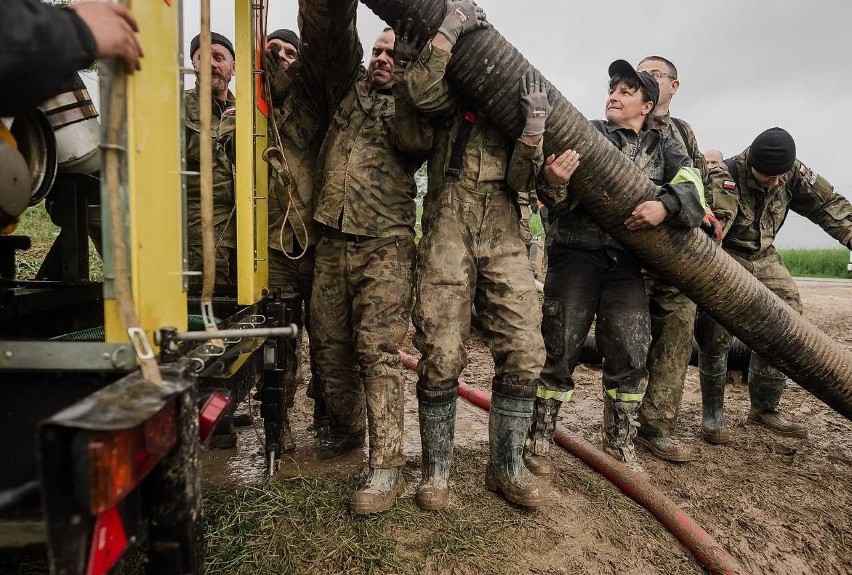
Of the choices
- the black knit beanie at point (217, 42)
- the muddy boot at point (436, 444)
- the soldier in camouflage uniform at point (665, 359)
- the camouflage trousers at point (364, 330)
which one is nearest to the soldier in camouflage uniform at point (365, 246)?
the camouflage trousers at point (364, 330)

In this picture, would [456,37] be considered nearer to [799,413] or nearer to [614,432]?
[614,432]

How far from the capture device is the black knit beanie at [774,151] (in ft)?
12.8

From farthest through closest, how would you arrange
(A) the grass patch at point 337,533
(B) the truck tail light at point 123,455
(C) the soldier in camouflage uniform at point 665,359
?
1. (C) the soldier in camouflage uniform at point 665,359
2. (A) the grass patch at point 337,533
3. (B) the truck tail light at point 123,455

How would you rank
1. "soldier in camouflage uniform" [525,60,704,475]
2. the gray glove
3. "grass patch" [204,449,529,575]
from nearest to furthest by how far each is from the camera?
"grass patch" [204,449,529,575], the gray glove, "soldier in camouflage uniform" [525,60,704,475]

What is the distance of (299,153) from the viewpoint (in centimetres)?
327

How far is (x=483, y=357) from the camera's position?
5883 mm

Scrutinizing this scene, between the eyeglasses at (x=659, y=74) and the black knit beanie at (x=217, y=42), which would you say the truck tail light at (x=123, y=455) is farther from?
the eyeglasses at (x=659, y=74)

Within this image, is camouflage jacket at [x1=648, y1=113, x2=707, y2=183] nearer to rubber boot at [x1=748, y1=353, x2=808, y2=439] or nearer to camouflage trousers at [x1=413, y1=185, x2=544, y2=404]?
rubber boot at [x1=748, y1=353, x2=808, y2=439]

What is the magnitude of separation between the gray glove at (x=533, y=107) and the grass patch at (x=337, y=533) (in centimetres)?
170

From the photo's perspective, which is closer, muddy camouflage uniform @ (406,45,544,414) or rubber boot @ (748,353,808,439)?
muddy camouflage uniform @ (406,45,544,414)

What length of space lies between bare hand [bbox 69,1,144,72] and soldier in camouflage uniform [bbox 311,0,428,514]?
1.58 metres

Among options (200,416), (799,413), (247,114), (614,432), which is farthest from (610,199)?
(799,413)

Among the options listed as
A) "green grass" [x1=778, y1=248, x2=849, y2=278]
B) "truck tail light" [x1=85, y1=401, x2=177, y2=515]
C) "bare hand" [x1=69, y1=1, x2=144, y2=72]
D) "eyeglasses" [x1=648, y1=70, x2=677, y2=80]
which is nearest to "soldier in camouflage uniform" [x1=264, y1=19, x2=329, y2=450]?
"bare hand" [x1=69, y1=1, x2=144, y2=72]

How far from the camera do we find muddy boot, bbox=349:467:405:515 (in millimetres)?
2480
